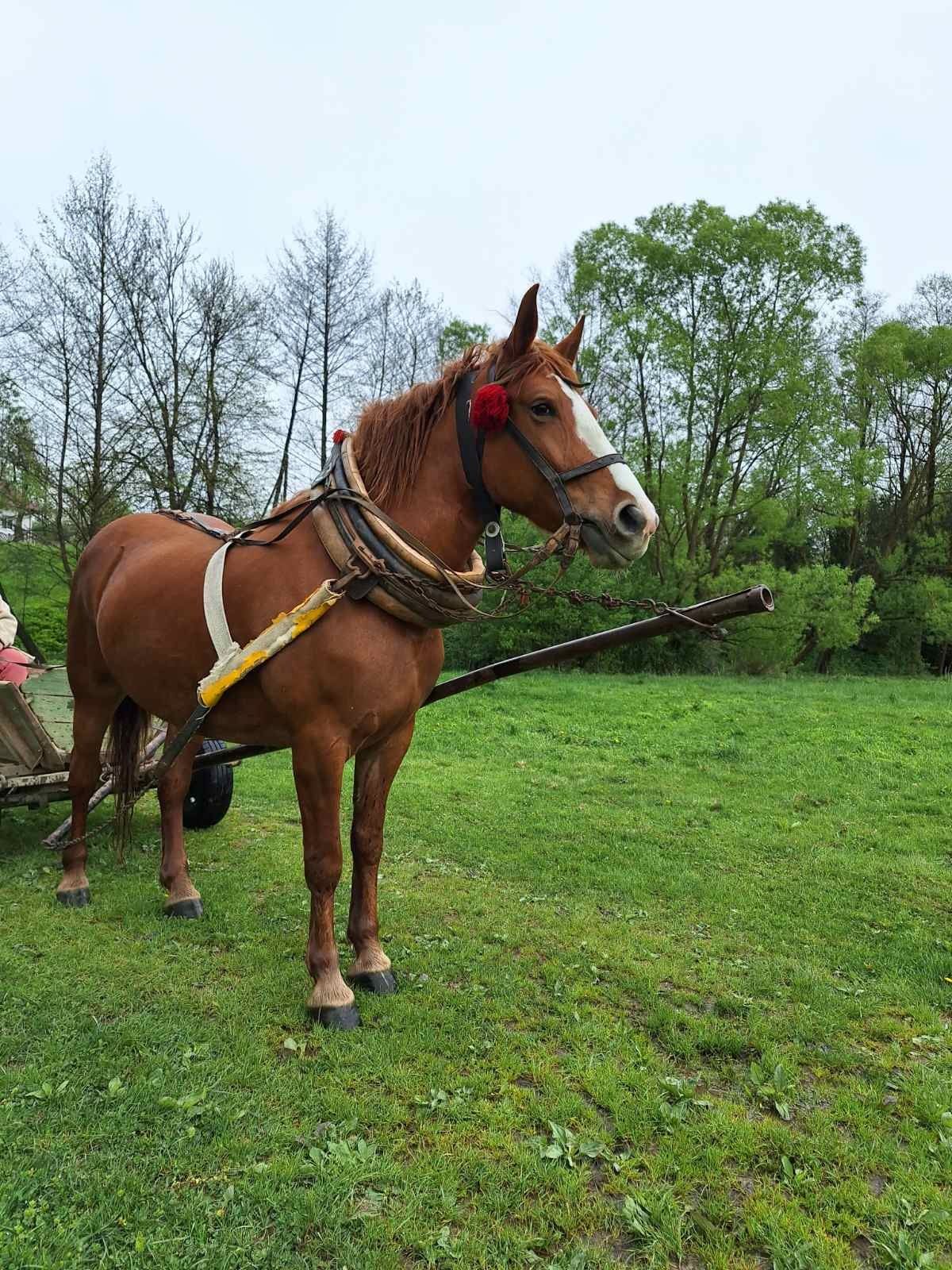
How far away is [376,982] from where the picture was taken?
3.20 meters

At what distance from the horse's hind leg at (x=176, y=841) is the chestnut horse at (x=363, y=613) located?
0.85 m

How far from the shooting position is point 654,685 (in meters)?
14.7

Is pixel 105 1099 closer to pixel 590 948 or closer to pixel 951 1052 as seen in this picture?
pixel 590 948

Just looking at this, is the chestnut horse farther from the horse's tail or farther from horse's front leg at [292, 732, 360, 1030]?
the horse's tail

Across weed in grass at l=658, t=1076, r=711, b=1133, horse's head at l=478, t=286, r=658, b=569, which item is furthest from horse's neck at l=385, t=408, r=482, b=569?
weed in grass at l=658, t=1076, r=711, b=1133

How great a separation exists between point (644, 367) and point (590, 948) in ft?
64.1

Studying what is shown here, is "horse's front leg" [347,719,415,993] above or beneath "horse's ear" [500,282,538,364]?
beneath

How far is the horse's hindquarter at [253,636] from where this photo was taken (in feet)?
9.14

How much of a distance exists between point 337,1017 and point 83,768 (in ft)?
7.78

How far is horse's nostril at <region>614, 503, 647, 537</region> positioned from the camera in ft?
7.97

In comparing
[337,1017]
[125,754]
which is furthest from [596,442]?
[125,754]

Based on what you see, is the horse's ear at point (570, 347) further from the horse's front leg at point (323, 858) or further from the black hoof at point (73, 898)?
the black hoof at point (73, 898)

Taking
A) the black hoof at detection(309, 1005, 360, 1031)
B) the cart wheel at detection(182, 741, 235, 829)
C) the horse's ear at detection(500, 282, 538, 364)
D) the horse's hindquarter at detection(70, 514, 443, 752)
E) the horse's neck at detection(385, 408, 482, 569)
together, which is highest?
the horse's ear at detection(500, 282, 538, 364)

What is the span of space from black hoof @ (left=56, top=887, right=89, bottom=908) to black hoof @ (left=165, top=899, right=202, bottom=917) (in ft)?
1.68
